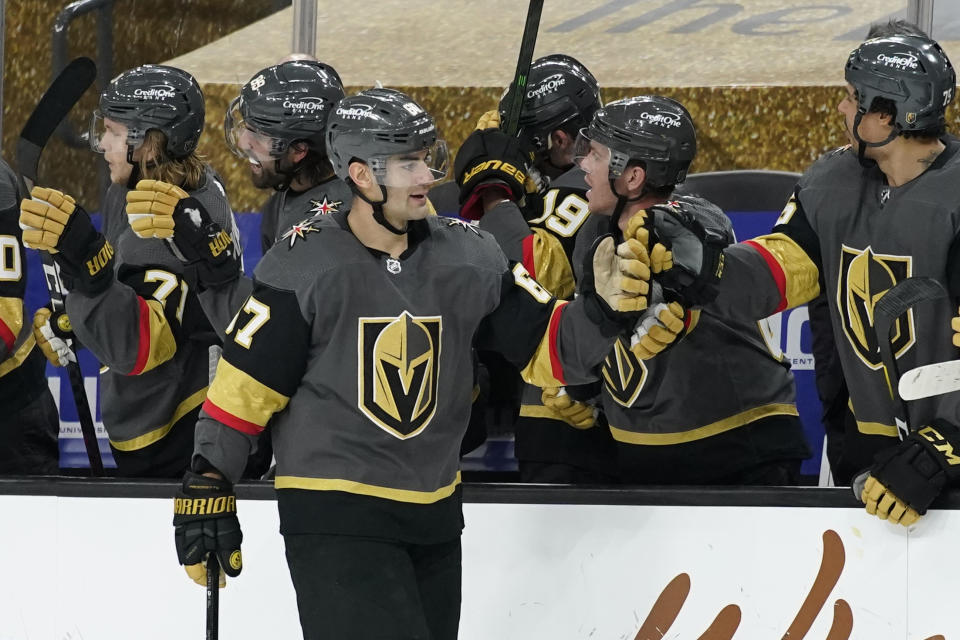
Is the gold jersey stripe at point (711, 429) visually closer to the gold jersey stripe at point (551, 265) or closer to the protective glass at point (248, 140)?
the gold jersey stripe at point (551, 265)

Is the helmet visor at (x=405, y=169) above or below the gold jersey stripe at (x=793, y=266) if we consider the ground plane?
above

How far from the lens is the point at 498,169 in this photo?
3.29 m

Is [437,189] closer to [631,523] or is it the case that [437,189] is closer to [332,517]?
[631,523]

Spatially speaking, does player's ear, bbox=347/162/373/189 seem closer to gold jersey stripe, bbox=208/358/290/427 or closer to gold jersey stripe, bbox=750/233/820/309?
gold jersey stripe, bbox=208/358/290/427

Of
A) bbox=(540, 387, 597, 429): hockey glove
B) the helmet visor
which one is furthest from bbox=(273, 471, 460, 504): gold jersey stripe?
bbox=(540, 387, 597, 429): hockey glove

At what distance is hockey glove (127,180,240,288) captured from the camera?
10.1 feet

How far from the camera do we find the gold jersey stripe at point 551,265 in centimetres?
317

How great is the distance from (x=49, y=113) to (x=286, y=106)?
2.02 ft

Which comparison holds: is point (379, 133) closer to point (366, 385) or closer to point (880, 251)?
point (366, 385)

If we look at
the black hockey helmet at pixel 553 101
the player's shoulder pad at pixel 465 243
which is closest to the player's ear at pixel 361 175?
the player's shoulder pad at pixel 465 243

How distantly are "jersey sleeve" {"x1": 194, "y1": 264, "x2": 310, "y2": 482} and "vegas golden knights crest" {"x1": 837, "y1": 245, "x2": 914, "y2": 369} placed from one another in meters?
1.17

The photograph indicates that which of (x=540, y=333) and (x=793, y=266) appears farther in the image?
(x=793, y=266)

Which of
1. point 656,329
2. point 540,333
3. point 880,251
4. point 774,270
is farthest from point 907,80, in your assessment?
point 540,333

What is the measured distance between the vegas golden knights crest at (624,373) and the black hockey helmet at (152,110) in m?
1.13
